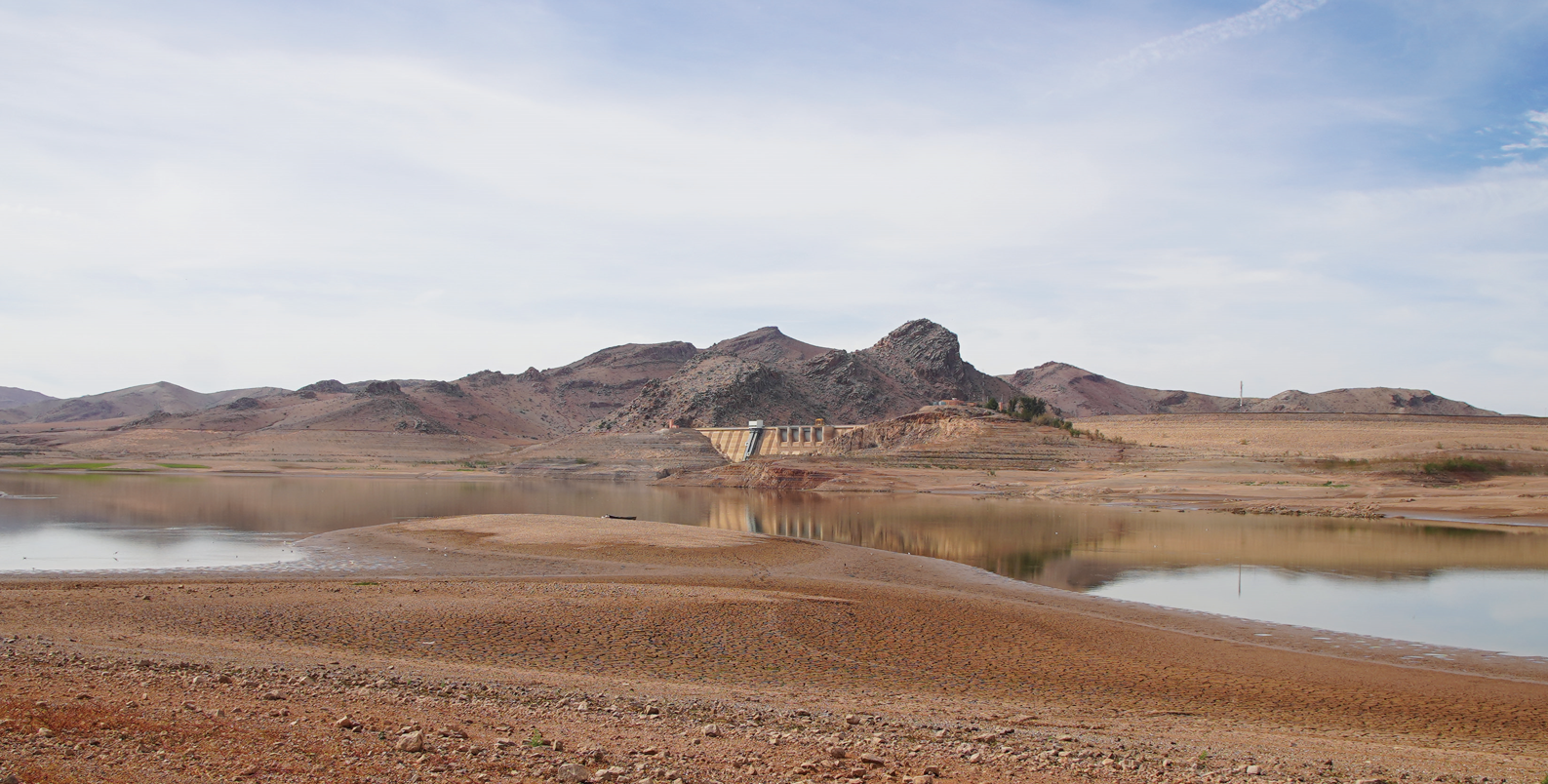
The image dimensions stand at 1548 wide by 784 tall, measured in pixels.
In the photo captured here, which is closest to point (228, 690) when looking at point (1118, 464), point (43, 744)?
point (43, 744)

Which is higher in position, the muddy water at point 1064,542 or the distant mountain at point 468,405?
the distant mountain at point 468,405

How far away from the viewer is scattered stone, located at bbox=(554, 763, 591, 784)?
623 cm

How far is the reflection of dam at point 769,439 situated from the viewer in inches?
3602

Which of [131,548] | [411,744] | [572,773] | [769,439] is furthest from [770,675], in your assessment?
[769,439]

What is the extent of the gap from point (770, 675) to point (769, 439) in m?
84.8

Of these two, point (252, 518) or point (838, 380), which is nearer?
point (252, 518)

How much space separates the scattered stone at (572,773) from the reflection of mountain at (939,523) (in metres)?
17.1

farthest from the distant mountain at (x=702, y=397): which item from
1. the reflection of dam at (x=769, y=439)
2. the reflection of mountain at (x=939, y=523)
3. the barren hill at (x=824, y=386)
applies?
the reflection of mountain at (x=939, y=523)

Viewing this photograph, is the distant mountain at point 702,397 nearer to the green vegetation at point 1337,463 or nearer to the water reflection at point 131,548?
the green vegetation at point 1337,463

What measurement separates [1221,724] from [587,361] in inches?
7357

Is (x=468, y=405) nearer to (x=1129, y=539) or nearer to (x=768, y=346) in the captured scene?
(x=768, y=346)

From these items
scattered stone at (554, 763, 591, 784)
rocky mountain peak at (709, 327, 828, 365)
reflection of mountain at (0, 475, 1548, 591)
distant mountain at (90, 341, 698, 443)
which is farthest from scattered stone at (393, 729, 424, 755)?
rocky mountain peak at (709, 327, 828, 365)

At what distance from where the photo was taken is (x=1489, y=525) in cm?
3531

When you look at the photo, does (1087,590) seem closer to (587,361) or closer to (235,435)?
(235,435)
